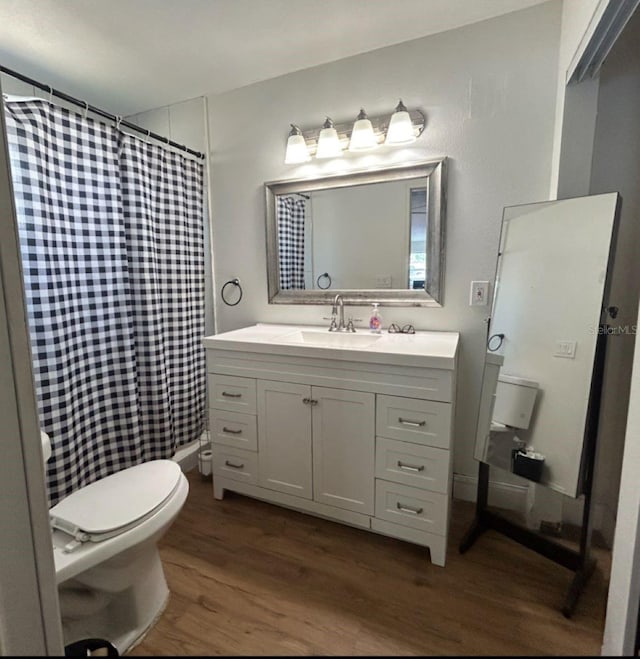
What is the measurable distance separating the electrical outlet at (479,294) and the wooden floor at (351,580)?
3.26ft

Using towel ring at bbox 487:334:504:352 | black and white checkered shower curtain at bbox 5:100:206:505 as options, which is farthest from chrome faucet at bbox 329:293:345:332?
black and white checkered shower curtain at bbox 5:100:206:505

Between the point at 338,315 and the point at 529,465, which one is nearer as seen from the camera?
the point at 529,465

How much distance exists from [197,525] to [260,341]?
0.82 metres

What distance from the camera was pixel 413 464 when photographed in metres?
1.40

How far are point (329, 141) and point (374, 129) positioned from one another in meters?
0.23

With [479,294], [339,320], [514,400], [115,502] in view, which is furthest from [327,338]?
[115,502]

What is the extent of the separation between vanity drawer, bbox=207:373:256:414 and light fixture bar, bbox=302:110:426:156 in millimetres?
1250

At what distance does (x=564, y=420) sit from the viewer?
49.5 inches

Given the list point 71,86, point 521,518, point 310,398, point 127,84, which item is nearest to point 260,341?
point 310,398

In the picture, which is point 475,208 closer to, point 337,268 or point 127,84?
point 337,268

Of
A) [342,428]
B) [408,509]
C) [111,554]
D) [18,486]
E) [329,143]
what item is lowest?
[408,509]

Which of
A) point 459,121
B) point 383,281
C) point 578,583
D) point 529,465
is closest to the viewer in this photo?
point 578,583

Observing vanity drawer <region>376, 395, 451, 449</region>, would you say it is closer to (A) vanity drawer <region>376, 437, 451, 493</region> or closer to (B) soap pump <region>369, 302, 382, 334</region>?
(A) vanity drawer <region>376, 437, 451, 493</region>

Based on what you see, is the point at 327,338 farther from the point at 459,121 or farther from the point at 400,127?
the point at 459,121
